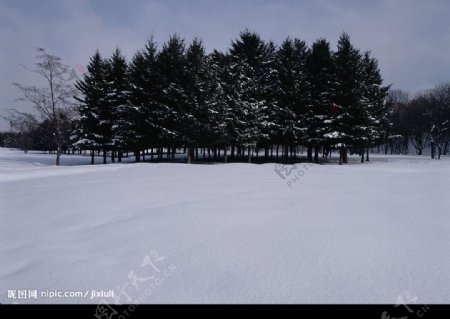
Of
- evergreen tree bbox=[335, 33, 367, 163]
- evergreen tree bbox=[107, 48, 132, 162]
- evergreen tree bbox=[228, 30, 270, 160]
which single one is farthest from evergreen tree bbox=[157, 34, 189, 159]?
evergreen tree bbox=[335, 33, 367, 163]

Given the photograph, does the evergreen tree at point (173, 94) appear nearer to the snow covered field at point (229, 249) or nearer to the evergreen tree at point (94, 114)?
the evergreen tree at point (94, 114)

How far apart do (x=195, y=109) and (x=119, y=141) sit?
941cm

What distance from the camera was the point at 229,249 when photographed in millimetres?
4207

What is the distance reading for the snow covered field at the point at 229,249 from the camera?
126 inches

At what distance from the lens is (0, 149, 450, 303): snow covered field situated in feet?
10.5

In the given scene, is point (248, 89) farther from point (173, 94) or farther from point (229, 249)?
point (229, 249)

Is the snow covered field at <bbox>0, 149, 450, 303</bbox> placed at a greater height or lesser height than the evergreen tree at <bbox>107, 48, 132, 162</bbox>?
lesser

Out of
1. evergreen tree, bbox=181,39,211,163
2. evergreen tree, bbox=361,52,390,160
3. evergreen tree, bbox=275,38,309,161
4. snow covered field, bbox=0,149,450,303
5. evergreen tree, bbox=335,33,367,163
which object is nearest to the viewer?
snow covered field, bbox=0,149,450,303

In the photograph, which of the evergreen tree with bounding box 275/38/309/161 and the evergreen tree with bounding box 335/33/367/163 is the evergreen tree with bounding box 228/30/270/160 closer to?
the evergreen tree with bounding box 275/38/309/161

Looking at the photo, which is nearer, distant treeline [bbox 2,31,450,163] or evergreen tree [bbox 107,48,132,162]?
distant treeline [bbox 2,31,450,163]

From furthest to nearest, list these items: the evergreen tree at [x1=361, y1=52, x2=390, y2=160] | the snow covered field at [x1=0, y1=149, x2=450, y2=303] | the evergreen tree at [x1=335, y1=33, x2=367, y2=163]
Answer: the evergreen tree at [x1=361, y1=52, x2=390, y2=160]
the evergreen tree at [x1=335, y1=33, x2=367, y2=163]
the snow covered field at [x1=0, y1=149, x2=450, y2=303]

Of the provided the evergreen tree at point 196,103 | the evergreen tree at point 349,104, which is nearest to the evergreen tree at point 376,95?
the evergreen tree at point 349,104

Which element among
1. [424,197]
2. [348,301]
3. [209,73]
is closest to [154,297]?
[348,301]
